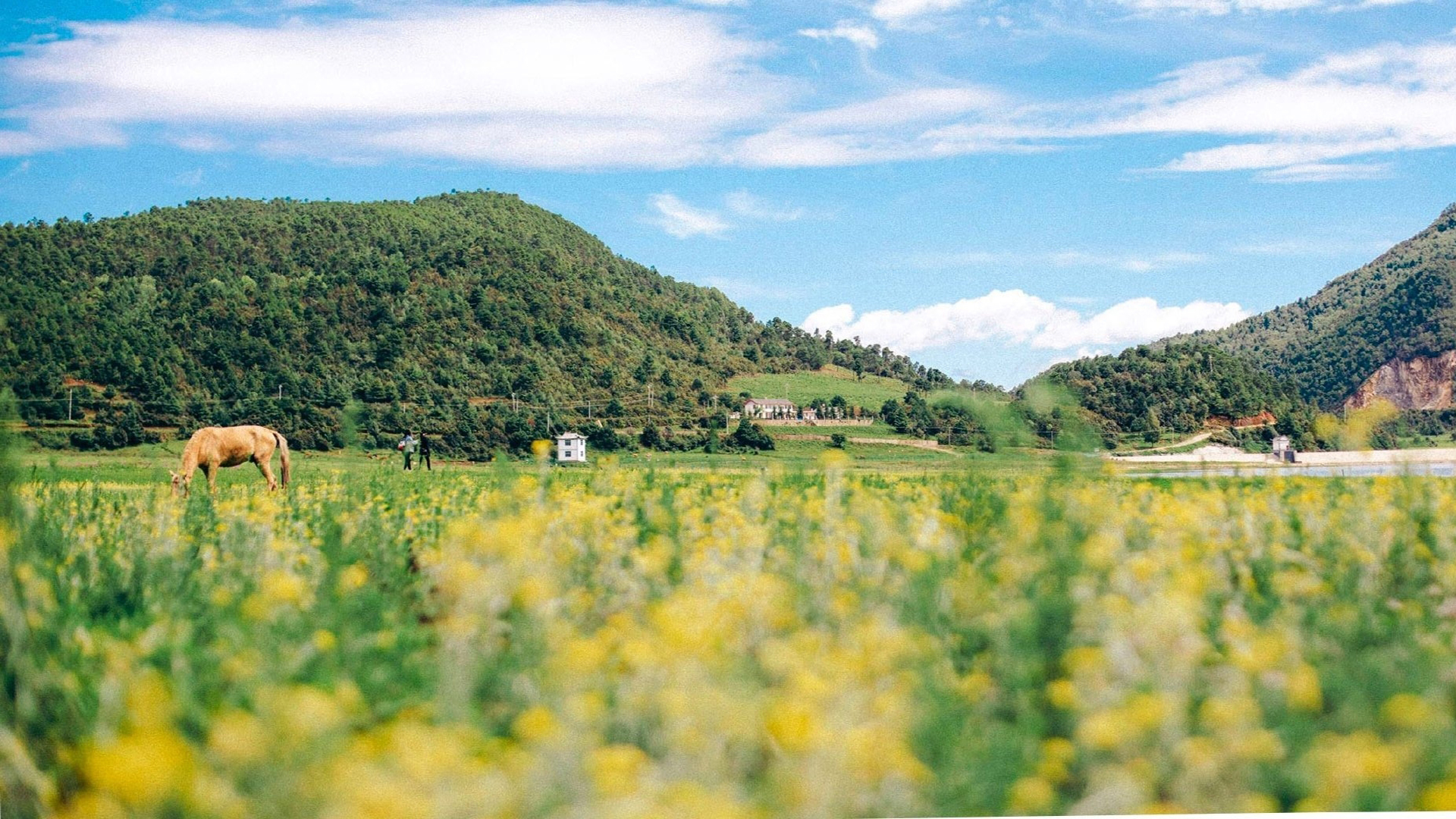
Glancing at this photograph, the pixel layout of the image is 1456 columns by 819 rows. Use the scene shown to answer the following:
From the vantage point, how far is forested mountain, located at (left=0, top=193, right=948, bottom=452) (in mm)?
7762

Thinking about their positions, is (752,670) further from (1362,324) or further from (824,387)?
(824,387)

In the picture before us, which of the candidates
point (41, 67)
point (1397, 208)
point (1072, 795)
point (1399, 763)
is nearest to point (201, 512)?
point (41, 67)

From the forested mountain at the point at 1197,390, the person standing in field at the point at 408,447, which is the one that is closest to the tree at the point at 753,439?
the person standing in field at the point at 408,447

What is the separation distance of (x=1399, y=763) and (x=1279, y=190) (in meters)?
3.98

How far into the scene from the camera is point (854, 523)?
195 inches

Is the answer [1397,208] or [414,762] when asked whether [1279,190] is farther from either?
[414,762]

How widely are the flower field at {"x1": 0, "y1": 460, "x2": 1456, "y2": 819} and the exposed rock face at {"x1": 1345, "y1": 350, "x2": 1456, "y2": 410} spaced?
2225mm

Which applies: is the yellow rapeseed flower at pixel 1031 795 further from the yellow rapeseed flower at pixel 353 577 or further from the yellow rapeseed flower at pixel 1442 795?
the yellow rapeseed flower at pixel 353 577

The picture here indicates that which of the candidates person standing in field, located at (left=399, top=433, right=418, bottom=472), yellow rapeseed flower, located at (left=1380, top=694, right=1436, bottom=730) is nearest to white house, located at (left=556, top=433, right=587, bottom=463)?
person standing in field, located at (left=399, top=433, right=418, bottom=472)

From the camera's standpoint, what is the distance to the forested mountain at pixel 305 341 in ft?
25.5

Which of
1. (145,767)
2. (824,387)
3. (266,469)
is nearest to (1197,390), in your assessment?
(824,387)

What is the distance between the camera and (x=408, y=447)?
8.33 meters

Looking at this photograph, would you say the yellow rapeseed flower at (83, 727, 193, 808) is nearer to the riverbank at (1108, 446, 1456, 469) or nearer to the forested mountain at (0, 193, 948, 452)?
the forested mountain at (0, 193, 948, 452)

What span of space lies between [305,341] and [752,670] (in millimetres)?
7236
